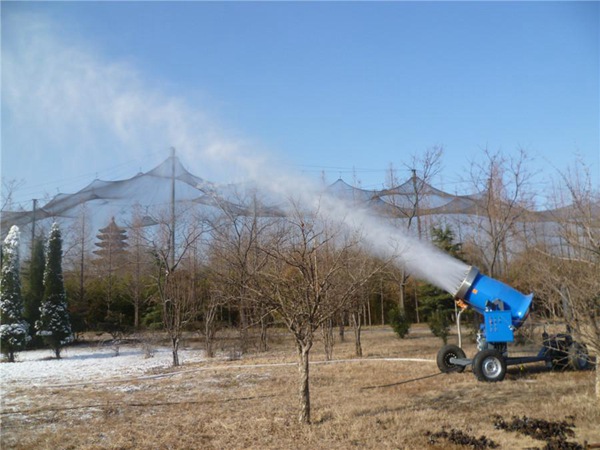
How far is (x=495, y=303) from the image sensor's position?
10.6 metres

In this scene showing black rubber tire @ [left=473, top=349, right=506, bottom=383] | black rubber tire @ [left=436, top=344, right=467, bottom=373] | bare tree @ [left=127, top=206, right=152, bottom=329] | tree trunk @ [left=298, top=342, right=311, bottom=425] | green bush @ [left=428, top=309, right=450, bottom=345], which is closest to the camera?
tree trunk @ [left=298, top=342, right=311, bottom=425]

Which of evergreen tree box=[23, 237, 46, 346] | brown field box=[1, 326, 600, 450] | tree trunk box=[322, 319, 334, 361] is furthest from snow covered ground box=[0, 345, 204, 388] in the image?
tree trunk box=[322, 319, 334, 361]

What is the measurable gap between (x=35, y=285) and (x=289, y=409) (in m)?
18.6

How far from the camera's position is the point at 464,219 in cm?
2231

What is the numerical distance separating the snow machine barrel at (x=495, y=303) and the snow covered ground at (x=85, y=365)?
8.59m

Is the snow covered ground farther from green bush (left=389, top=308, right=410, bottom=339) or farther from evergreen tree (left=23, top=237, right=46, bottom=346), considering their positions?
green bush (left=389, top=308, right=410, bottom=339)

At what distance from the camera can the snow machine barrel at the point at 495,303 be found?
10.4 meters

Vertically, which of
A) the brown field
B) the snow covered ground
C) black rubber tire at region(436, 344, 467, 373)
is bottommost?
the snow covered ground

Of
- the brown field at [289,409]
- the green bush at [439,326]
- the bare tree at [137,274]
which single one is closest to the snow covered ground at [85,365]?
the brown field at [289,409]

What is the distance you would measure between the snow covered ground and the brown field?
5.05 ft

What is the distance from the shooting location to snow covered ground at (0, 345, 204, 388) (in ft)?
42.2

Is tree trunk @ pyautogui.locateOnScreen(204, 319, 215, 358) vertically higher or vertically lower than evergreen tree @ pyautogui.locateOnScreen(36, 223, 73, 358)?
lower

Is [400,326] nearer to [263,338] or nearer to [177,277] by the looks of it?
[263,338]

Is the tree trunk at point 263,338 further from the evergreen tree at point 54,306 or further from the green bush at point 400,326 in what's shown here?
the evergreen tree at point 54,306
